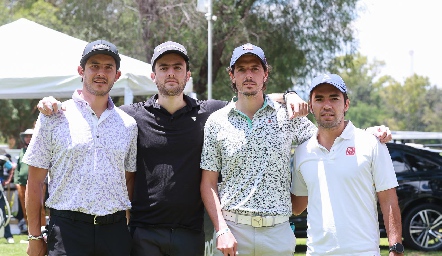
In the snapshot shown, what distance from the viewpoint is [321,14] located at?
2175cm

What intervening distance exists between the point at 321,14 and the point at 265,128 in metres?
17.8

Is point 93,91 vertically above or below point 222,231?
above

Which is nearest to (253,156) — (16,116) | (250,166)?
(250,166)

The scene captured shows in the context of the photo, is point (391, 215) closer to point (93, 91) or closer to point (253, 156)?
point (253, 156)

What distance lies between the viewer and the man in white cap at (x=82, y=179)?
14.8ft

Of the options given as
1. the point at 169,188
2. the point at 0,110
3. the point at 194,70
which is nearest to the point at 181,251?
the point at 169,188

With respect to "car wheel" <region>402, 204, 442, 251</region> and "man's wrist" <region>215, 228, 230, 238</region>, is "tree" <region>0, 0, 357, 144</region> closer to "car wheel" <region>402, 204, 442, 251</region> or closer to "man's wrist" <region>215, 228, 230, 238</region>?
"car wheel" <region>402, 204, 442, 251</region>

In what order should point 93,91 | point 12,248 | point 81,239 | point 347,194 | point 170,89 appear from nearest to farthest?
1. point 347,194
2. point 81,239
3. point 93,91
4. point 170,89
5. point 12,248

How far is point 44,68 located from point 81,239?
235 inches

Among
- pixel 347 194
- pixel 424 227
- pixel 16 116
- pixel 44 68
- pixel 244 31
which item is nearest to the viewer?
pixel 347 194

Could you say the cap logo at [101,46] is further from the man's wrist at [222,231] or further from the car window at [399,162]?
the car window at [399,162]

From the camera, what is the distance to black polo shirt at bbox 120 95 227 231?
474 cm

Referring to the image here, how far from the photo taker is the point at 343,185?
14.0 feet

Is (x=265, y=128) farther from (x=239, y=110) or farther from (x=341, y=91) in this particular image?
(x=341, y=91)
